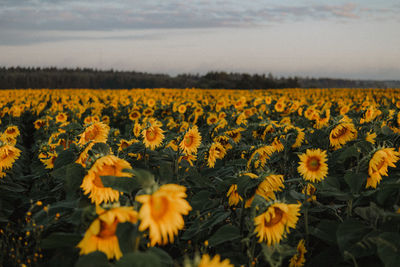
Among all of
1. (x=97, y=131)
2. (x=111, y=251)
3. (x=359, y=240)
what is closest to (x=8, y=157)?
(x=97, y=131)

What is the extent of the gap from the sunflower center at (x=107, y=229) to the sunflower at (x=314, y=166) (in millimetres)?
1701

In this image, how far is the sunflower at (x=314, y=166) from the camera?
8.63 feet

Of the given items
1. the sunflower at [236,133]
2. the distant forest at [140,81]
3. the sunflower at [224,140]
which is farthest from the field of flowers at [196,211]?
the distant forest at [140,81]

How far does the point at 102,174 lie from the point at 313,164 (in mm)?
1730

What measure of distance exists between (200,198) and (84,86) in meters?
54.2

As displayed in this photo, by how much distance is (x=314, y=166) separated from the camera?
2715mm

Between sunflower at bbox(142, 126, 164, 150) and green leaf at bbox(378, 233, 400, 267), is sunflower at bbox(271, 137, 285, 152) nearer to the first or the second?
sunflower at bbox(142, 126, 164, 150)

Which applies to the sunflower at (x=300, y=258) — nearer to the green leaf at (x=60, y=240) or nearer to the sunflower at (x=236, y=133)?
the green leaf at (x=60, y=240)

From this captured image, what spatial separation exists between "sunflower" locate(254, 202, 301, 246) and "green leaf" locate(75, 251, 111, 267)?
29.5 inches

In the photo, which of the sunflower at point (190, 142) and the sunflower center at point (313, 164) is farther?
the sunflower at point (190, 142)

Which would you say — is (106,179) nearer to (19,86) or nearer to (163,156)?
(163,156)

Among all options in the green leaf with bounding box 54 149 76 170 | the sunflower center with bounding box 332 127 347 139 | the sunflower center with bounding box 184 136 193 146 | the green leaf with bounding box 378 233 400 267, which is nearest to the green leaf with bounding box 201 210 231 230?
the green leaf with bounding box 378 233 400 267

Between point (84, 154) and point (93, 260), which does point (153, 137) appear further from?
point (93, 260)

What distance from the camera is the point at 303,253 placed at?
7.20 ft
